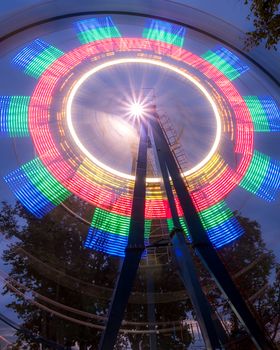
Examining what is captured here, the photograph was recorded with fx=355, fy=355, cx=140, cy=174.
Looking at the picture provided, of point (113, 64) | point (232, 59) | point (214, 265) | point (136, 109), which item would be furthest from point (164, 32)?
point (214, 265)

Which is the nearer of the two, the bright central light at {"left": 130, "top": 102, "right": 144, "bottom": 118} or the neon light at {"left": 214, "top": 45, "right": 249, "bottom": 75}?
the neon light at {"left": 214, "top": 45, "right": 249, "bottom": 75}

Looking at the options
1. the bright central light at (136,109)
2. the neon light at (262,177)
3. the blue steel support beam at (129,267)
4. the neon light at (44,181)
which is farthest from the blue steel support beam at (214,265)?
the neon light at (44,181)

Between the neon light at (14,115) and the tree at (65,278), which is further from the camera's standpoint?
the tree at (65,278)

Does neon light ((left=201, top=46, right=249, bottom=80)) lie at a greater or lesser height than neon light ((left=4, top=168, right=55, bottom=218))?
greater

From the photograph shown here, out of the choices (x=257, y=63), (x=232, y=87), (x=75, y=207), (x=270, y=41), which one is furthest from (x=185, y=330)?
(x=270, y=41)

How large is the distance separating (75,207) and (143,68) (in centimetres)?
702

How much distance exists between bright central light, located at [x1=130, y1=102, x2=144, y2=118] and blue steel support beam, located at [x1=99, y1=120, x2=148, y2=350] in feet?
10.5

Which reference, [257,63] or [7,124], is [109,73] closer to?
[7,124]

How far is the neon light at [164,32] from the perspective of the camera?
33.4 ft

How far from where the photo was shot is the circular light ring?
484 inches

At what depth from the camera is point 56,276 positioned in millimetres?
18109

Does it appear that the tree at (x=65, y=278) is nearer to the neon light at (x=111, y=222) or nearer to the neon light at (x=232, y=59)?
the neon light at (x=111, y=222)

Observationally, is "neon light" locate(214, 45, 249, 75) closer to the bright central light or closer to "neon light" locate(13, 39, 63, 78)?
the bright central light

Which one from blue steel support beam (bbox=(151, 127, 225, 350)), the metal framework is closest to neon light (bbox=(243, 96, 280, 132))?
the metal framework
